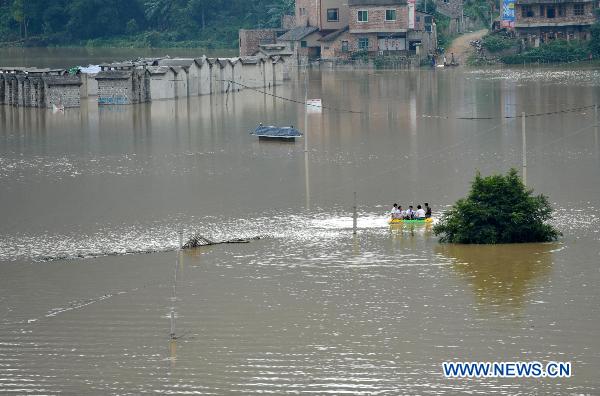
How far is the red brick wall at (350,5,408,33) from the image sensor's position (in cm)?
11425

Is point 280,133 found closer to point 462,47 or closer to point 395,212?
point 395,212

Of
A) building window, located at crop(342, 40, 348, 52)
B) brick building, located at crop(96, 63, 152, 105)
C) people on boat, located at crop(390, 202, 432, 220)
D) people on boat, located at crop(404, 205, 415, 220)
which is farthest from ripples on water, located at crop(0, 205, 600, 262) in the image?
building window, located at crop(342, 40, 348, 52)

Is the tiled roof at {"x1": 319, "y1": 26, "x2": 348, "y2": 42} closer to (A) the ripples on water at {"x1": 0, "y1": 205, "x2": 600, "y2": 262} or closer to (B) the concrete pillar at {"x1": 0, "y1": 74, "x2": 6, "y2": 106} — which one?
(B) the concrete pillar at {"x1": 0, "y1": 74, "x2": 6, "y2": 106}

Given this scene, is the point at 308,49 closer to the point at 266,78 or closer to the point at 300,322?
the point at 266,78

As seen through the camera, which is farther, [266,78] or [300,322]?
[266,78]

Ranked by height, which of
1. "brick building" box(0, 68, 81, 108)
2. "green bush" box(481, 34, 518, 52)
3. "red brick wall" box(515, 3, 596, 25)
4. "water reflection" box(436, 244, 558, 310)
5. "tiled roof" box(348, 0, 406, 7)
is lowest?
"water reflection" box(436, 244, 558, 310)

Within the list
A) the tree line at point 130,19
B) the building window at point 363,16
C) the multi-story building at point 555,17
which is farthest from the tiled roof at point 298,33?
the tree line at point 130,19

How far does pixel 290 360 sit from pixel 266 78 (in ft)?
257

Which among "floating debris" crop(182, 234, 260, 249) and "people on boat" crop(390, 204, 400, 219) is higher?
"people on boat" crop(390, 204, 400, 219)

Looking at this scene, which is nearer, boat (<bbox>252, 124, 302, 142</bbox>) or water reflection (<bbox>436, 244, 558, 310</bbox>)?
water reflection (<bbox>436, 244, 558, 310</bbox>)

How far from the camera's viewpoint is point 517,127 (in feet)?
224

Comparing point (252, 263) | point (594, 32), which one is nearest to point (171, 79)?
point (594, 32)

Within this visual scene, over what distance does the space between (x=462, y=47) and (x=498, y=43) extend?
5424 millimetres

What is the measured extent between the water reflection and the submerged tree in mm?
460
